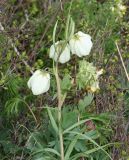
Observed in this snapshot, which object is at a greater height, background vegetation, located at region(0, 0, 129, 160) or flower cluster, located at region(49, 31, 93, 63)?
flower cluster, located at region(49, 31, 93, 63)

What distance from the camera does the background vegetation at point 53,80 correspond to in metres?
2.39

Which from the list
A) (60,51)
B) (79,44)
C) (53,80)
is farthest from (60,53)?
(53,80)

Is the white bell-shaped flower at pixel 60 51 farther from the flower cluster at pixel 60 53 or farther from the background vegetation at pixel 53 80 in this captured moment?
the background vegetation at pixel 53 80

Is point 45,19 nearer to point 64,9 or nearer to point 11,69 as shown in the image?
point 64,9

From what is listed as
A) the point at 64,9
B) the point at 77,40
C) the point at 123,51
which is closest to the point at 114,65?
the point at 123,51

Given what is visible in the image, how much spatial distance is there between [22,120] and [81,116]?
1.32 feet

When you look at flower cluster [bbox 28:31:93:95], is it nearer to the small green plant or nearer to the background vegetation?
the small green plant


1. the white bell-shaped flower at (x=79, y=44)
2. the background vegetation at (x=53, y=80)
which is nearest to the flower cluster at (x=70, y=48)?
the white bell-shaped flower at (x=79, y=44)

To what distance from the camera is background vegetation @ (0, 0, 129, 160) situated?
239 cm

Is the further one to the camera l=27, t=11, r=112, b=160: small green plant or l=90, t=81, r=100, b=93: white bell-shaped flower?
l=90, t=81, r=100, b=93: white bell-shaped flower

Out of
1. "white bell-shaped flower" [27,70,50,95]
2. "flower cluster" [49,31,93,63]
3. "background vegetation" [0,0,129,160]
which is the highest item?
"flower cluster" [49,31,93,63]

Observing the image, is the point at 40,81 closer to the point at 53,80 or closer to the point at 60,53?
the point at 60,53

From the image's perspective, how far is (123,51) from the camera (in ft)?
10.1

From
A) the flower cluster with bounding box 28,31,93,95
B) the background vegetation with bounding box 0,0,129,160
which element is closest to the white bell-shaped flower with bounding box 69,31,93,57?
the flower cluster with bounding box 28,31,93,95
